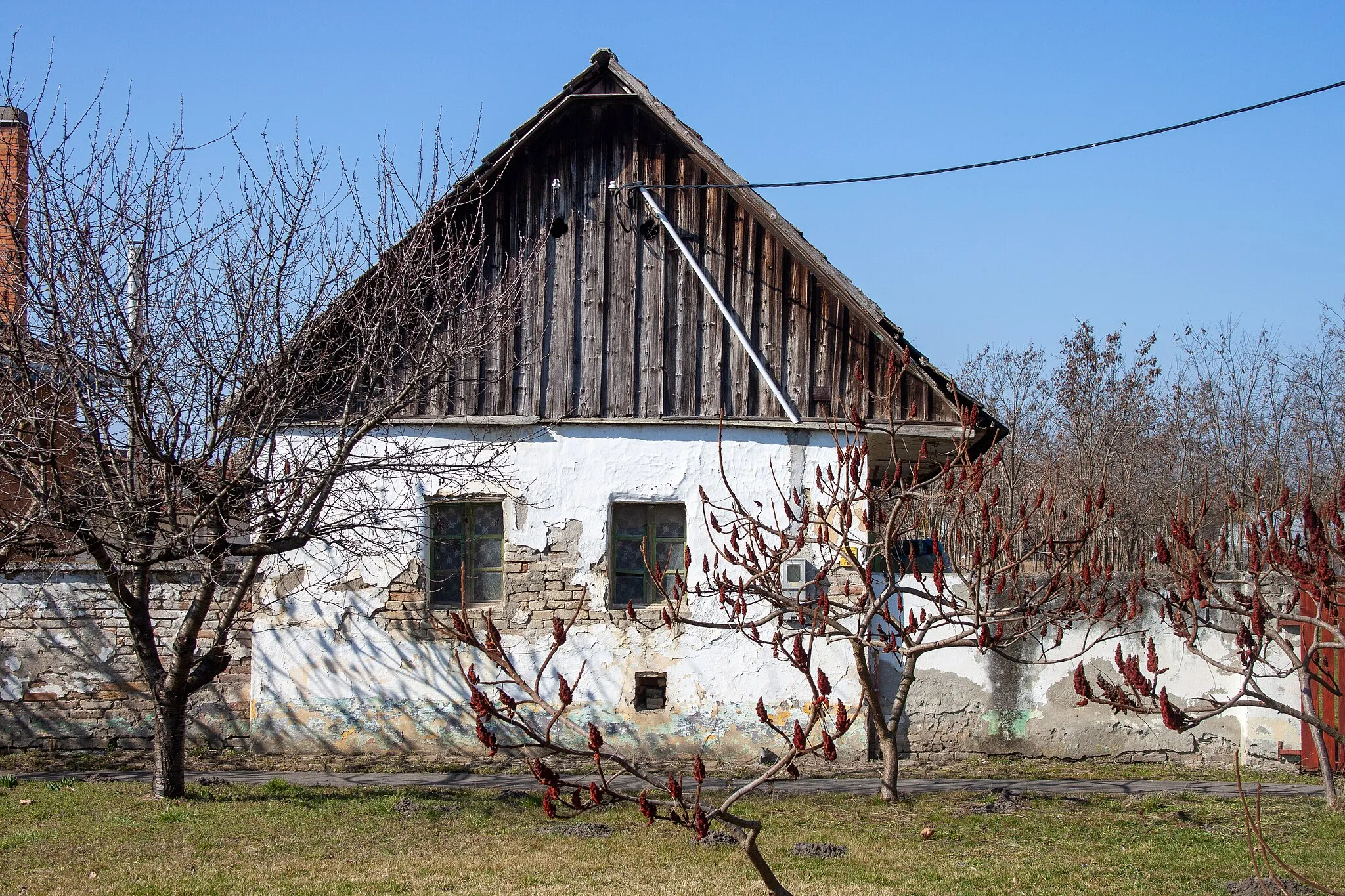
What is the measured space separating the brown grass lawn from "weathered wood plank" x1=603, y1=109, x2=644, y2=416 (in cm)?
409

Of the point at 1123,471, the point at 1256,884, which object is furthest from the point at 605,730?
the point at 1123,471

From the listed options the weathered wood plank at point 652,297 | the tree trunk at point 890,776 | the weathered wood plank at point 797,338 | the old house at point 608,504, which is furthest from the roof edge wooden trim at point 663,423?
the tree trunk at point 890,776

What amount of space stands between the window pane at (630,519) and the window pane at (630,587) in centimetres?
43

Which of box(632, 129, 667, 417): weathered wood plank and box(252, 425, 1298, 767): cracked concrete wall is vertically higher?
box(632, 129, 667, 417): weathered wood plank

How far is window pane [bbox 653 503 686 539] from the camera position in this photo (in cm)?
1173

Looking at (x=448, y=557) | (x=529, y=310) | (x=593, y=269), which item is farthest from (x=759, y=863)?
(x=593, y=269)

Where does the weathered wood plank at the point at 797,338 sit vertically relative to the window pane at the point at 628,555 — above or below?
above

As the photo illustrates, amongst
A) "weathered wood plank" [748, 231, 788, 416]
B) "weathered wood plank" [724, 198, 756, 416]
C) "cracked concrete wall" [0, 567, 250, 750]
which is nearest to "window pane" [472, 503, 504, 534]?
"weathered wood plank" [724, 198, 756, 416]

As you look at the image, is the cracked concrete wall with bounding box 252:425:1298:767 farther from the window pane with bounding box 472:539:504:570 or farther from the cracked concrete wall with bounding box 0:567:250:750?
the cracked concrete wall with bounding box 0:567:250:750

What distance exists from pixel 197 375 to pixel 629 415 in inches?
171

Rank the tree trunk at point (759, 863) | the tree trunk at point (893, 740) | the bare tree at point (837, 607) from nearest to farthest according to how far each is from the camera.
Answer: the tree trunk at point (759, 863)
the bare tree at point (837, 607)
the tree trunk at point (893, 740)

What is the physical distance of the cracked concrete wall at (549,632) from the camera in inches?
445

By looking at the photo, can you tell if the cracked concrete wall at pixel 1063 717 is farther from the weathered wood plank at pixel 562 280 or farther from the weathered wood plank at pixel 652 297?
the weathered wood plank at pixel 562 280

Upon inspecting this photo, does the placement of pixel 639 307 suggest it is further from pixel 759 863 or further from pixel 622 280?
pixel 759 863
